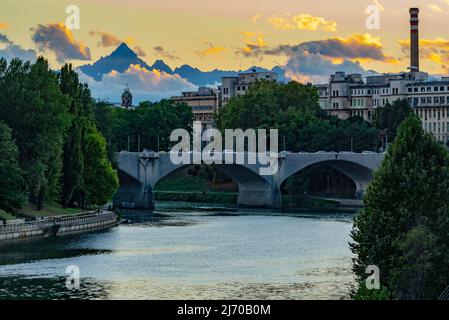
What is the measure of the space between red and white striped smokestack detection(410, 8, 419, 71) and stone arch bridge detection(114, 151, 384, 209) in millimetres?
24979

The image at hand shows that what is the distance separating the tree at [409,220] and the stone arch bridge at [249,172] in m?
46.1

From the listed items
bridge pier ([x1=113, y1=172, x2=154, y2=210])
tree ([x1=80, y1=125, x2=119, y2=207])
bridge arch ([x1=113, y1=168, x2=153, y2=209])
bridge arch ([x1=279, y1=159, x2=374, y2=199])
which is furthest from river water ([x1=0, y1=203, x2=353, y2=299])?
bridge arch ([x1=279, y1=159, x2=374, y2=199])

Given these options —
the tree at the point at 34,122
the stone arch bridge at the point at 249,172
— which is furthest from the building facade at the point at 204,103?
the tree at the point at 34,122

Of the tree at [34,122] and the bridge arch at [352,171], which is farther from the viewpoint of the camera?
the bridge arch at [352,171]

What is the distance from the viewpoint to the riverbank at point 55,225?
51812 mm

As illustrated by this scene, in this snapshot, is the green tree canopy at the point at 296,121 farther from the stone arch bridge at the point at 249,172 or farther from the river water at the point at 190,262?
the river water at the point at 190,262

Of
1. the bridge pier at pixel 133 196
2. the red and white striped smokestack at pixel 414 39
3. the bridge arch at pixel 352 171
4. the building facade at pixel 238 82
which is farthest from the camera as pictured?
the building facade at pixel 238 82

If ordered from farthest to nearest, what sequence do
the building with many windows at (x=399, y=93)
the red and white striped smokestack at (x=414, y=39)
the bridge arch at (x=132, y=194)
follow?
1. the building with many windows at (x=399, y=93)
2. the red and white striped smokestack at (x=414, y=39)
3. the bridge arch at (x=132, y=194)

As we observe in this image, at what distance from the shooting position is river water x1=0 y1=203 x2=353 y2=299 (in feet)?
122

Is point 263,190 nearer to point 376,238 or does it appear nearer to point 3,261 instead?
point 3,261

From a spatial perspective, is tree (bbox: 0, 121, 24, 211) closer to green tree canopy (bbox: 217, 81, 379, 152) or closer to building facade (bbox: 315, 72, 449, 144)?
green tree canopy (bbox: 217, 81, 379, 152)

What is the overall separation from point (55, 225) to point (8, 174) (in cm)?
299
